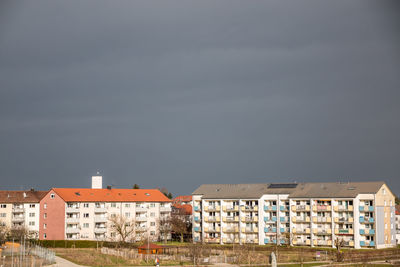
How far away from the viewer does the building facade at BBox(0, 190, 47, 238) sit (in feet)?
342

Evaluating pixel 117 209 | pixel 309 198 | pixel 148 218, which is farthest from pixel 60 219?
pixel 309 198

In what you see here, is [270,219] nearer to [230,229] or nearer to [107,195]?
[230,229]

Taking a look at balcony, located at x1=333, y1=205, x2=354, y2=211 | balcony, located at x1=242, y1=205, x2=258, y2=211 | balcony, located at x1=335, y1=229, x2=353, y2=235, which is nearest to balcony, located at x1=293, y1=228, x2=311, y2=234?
balcony, located at x1=335, y1=229, x2=353, y2=235

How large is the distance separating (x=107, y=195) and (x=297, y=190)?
37737 mm

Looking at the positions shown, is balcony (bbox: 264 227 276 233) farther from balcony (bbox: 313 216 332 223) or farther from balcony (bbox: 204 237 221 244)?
balcony (bbox: 204 237 221 244)

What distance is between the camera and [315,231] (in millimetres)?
97250

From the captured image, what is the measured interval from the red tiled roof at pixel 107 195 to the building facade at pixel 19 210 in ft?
20.5

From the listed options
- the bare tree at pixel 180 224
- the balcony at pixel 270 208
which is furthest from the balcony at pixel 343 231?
the bare tree at pixel 180 224

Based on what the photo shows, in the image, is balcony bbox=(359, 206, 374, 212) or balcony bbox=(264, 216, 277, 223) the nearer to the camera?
balcony bbox=(359, 206, 374, 212)

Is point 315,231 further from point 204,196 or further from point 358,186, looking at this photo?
point 204,196

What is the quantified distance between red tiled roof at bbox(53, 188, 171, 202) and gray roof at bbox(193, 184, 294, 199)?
9445 millimetres

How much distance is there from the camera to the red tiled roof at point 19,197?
346ft

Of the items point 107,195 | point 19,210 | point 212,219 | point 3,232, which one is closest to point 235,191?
point 212,219

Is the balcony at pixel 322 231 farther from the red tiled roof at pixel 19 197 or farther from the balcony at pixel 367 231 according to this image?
the red tiled roof at pixel 19 197
